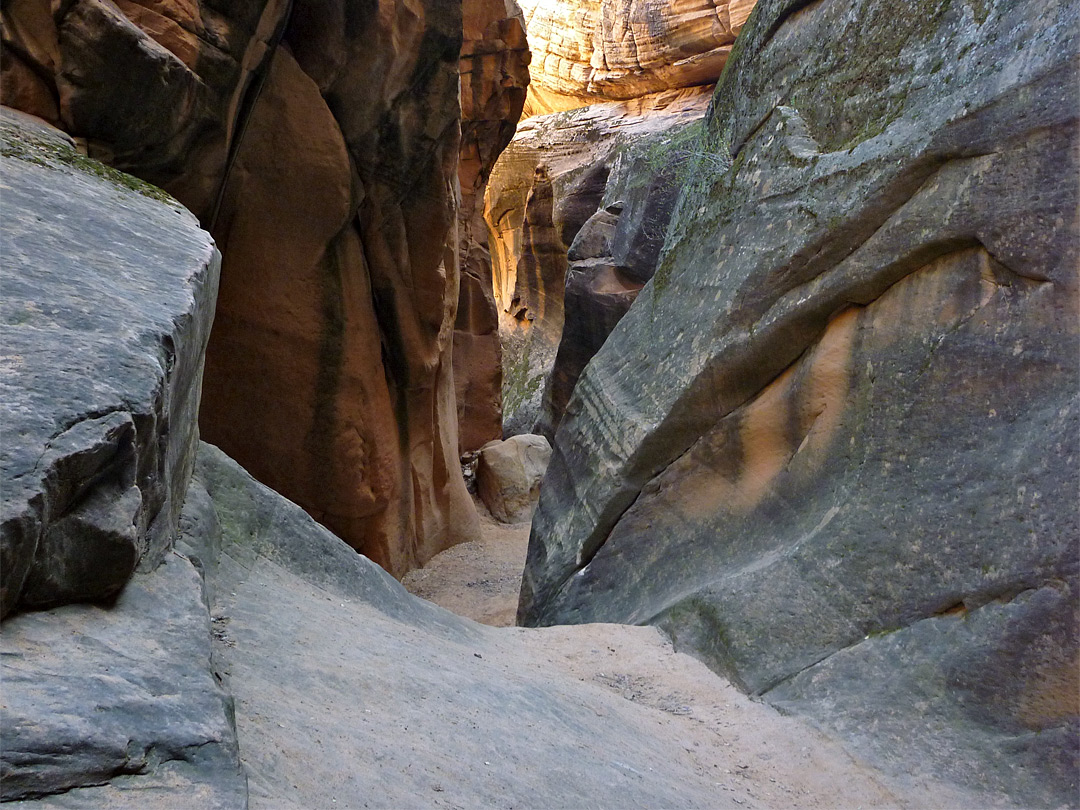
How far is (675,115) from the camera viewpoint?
66.0ft

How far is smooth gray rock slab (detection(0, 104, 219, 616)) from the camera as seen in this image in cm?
187

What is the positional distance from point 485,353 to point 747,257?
910 centimetres

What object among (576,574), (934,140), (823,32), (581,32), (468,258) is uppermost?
(581,32)

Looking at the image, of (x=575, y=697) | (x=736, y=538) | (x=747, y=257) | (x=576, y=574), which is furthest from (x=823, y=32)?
(x=575, y=697)

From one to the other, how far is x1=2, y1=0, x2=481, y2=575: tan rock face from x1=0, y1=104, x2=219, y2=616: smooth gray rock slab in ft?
6.71

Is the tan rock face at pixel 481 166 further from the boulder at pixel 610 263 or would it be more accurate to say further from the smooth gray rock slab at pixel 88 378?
the smooth gray rock slab at pixel 88 378

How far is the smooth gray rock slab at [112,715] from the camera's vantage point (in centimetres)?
149

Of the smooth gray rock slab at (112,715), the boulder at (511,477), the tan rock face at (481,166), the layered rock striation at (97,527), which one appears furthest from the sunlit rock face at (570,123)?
the smooth gray rock slab at (112,715)

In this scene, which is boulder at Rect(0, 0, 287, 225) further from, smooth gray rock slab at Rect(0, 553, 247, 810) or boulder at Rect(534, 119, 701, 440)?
boulder at Rect(534, 119, 701, 440)

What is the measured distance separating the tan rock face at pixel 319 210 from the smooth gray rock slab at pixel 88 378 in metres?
2.04

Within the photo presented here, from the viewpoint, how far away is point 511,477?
12.3 m

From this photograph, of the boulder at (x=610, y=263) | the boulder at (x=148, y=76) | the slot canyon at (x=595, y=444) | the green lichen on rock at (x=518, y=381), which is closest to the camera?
the slot canyon at (x=595, y=444)

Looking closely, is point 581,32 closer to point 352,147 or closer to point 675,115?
point 675,115

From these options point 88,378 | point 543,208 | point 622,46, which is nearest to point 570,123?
point 622,46
